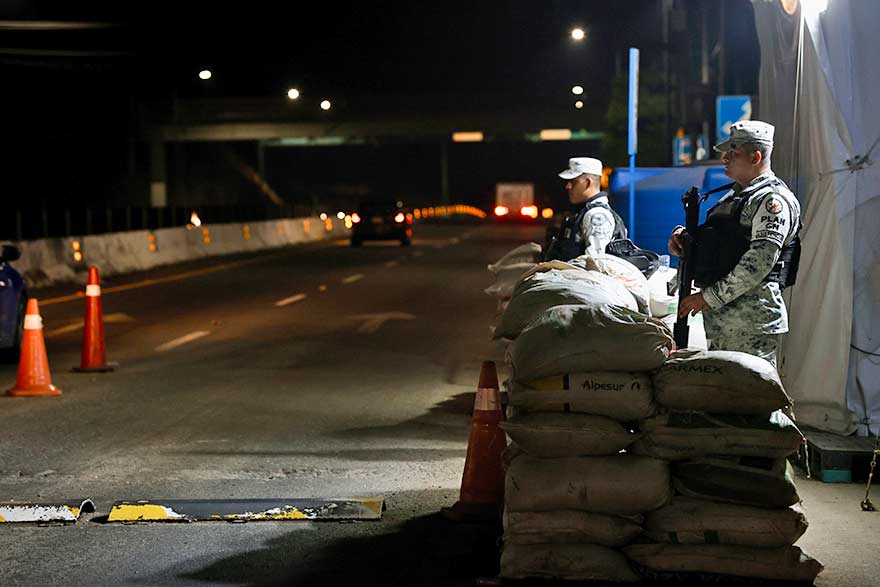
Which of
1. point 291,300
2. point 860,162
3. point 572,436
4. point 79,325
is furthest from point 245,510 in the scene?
point 291,300

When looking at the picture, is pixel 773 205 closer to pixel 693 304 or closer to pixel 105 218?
pixel 693 304

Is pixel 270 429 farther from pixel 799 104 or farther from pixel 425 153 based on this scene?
pixel 425 153

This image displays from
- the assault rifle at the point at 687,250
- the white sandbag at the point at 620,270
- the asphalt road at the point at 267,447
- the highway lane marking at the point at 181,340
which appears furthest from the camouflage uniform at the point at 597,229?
the highway lane marking at the point at 181,340

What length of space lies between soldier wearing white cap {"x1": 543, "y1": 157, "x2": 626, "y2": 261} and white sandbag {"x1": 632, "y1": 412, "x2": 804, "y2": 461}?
3.32m

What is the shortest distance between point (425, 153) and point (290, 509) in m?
140

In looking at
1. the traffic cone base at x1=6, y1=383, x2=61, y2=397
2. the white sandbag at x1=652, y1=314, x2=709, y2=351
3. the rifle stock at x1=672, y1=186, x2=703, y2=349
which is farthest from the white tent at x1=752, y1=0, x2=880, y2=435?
the traffic cone base at x1=6, y1=383, x2=61, y2=397

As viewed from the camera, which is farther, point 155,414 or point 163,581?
point 155,414

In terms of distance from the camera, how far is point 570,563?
5.70m

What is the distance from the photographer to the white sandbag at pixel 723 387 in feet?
19.2

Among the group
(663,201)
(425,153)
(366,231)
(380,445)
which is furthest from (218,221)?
(425,153)

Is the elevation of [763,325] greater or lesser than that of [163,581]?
greater

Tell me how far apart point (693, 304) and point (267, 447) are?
3576mm

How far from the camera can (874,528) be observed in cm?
687

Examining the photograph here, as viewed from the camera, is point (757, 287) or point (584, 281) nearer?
point (757, 287)
